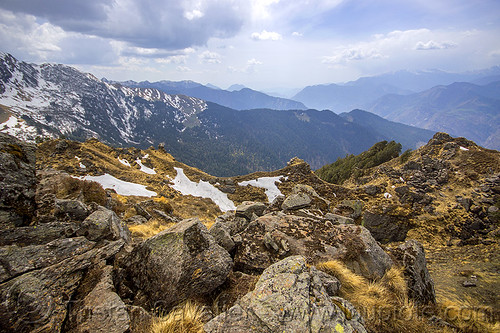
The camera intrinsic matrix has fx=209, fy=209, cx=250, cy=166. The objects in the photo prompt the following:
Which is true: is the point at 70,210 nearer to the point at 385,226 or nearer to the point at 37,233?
the point at 37,233

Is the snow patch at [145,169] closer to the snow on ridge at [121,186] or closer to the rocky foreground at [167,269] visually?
the snow on ridge at [121,186]

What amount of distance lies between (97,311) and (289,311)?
4.27 meters

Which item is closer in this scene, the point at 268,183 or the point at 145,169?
the point at 268,183

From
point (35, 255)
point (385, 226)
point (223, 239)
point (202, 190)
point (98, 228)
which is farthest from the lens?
point (202, 190)

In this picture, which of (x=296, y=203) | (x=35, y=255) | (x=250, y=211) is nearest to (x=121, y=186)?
(x=250, y=211)

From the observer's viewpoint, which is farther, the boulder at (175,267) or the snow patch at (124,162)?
the snow patch at (124,162)

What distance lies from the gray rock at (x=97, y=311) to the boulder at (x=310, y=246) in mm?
3951

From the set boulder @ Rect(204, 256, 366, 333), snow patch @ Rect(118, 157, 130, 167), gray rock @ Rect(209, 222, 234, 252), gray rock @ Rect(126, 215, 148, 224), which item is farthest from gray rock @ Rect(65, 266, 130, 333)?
snow patch @ Rect(118, 157, 130, 167)

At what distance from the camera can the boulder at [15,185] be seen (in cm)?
596

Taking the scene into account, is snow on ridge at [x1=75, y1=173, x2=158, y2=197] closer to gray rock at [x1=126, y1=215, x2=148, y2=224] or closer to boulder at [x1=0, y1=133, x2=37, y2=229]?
gray rock at [x1=126, y1=215, x2=148, y2=224]

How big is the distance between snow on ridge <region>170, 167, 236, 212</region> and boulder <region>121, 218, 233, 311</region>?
24585 millimetres

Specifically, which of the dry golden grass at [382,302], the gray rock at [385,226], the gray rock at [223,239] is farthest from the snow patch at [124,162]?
the dry golden grass at [382,302]

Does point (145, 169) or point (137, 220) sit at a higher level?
point (137, 220)

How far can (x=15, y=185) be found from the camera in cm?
624
